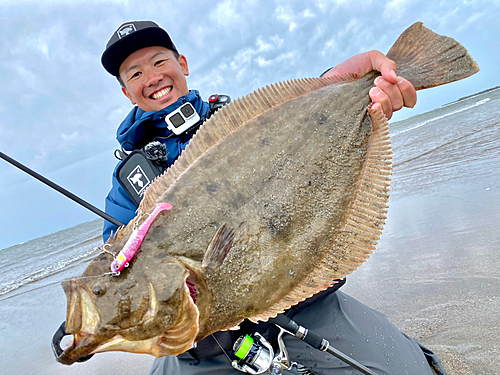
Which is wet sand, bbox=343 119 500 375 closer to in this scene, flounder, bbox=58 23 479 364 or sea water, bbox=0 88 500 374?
sea water, bbox=0 88 500 374

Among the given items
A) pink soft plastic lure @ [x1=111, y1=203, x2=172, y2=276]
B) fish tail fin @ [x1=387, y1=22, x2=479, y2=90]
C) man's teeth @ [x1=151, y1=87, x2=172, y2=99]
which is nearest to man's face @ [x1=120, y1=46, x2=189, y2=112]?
man's teeth @ [x1=151, y1=87, x2=172, y2=99]

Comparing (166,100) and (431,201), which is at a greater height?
(166,100)

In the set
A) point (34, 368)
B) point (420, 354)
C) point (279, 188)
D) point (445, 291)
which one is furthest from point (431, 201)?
point (34, 368)

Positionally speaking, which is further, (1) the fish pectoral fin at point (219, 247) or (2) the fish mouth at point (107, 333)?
(1) the fish pectoral fin at point (219, 247)

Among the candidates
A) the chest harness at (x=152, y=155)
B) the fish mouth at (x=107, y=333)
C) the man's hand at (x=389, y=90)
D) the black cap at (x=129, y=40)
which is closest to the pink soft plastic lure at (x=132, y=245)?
the fish mouth at (x=107, y=333)

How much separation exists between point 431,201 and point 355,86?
4.92m

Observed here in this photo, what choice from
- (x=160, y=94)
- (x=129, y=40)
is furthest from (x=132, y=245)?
(x=129, y=40)

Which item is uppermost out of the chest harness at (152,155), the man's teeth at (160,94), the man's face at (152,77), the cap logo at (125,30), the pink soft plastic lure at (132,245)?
the cap logo at (125,30)

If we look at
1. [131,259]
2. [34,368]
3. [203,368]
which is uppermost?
[131,259]

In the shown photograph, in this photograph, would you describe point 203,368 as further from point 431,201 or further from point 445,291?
point 431,201

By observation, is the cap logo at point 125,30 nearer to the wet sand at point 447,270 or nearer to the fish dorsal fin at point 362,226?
the fish dorsal fin at point 362,226

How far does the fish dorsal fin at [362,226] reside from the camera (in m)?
1.76

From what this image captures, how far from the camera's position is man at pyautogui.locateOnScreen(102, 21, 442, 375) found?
2.14 metres

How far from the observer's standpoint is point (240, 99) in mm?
1959
